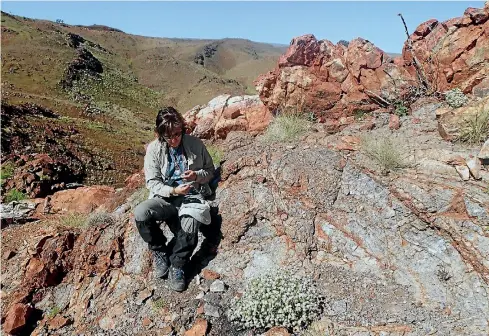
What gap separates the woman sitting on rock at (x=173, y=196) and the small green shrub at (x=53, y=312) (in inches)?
54.1

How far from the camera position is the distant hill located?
2167 centimetres

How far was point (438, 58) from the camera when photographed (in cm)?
612

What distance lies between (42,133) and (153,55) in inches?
1556

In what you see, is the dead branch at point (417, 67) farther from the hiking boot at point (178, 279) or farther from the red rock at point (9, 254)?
the red rock at point (9, 254)

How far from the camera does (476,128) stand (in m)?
4.82

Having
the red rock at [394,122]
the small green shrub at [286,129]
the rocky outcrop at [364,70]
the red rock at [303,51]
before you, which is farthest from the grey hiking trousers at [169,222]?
the red rock at [303,51]

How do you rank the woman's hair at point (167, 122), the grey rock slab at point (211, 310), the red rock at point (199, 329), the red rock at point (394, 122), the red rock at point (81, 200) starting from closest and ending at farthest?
the red rock at point (199, 329) → the grey rock slab at point (211, 310) → the woman's hair at point (167, 122) → the red rock at point (394, 122) → the red rock at point (81, 200)

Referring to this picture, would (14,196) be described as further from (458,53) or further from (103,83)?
(103,83)

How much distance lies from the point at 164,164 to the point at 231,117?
108 inches

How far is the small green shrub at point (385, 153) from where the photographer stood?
474cm

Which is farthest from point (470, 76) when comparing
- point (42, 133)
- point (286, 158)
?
point (42, 133)

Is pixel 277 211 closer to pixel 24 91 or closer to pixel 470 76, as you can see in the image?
pixel 470 76

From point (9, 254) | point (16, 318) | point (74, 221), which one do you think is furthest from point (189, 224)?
point (9, 254)

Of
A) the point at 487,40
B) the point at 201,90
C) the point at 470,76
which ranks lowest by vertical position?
the point at 201,90
